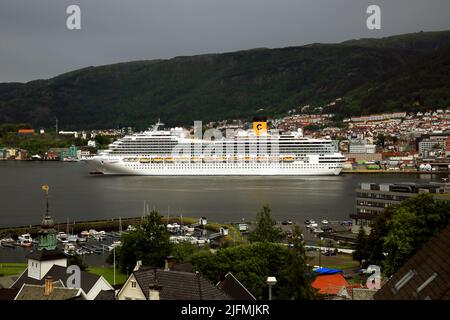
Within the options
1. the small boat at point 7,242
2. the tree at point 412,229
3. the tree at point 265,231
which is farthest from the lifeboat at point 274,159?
the tree at point 412,229

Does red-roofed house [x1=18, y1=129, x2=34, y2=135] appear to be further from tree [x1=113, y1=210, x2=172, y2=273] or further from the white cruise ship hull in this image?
tree [x1=113, y1=210, x2=172, y2=273]

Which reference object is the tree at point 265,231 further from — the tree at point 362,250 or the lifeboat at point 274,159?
the lifeboat at point 274,159

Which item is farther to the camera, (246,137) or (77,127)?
(77,127)

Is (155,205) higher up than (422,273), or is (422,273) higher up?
(422,273)

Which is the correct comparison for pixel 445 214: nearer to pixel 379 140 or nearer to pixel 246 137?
pixel 246 137

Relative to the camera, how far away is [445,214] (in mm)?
7324

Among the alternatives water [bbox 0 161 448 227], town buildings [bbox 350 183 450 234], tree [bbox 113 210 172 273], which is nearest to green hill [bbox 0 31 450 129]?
water [bbox 0 161 448 227]

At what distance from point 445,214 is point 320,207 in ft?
41.7

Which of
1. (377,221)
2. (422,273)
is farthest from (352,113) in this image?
(422,273)

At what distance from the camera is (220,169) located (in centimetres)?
3531

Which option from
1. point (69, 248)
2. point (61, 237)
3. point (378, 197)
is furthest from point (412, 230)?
point (61, 237)

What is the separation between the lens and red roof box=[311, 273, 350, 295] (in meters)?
6.80

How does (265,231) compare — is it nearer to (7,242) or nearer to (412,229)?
(412,229)

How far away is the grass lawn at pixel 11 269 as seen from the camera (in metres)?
9.62
